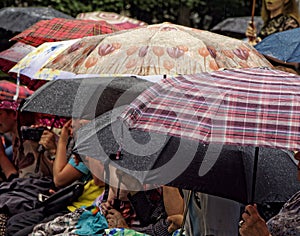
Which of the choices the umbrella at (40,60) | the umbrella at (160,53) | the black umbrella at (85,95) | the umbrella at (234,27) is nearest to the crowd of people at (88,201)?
the black umbrella at (85,95)

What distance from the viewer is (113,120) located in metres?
4.24

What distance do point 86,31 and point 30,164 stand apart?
4.08 ft

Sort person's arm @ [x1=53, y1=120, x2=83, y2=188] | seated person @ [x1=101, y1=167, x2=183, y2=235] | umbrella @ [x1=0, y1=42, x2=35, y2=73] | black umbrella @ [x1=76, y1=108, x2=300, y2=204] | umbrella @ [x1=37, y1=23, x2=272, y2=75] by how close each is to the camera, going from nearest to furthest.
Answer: black umbrella @ [x1=76, y1=108, x2=300, y2=204] → umbrella @ [x1=37, y1=23, x2=272, y2=75] → seated person @ [x1=101, y1=167, x2=183, y2=235] → person's arm @ [x1=53, y1=120, x2=83, y2=188] → umbrella @ [x1=0, y1=42, x2=35, y2=73]

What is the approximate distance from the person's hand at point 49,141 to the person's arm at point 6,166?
709mm

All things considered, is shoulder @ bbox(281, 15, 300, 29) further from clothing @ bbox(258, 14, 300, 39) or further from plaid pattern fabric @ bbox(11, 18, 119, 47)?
plaid pattern fabric @ bbox(11, 18, 119, 47)

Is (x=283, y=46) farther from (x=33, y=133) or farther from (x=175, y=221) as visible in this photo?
(x=33, y=133)

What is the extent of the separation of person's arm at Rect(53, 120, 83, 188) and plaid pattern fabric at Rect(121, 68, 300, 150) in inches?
78.8

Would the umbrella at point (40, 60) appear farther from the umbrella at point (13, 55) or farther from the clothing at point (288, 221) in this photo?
the clothing at point (288, 221)

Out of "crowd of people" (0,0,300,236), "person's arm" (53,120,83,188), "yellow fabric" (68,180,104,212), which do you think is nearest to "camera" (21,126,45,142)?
"crowd of people" (0,0,300,236)

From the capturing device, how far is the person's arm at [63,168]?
5.32 metres

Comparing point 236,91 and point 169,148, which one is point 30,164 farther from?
point 236,91

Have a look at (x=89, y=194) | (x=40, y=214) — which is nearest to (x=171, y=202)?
(x=89, y=194)

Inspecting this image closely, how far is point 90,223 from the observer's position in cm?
446

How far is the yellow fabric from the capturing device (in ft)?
17.1
